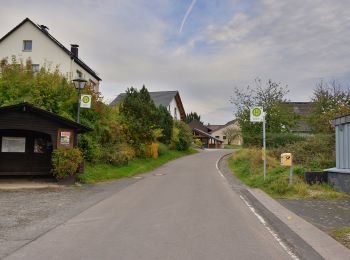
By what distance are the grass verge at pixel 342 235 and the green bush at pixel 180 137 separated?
4121 cm

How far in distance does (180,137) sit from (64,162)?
115 ft

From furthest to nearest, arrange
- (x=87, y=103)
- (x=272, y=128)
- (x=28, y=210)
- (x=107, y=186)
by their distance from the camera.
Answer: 1. (x=272, y=128)
2. (x=87, y=103)
3. (x=107, y=186)
4. (x=28, y=210)

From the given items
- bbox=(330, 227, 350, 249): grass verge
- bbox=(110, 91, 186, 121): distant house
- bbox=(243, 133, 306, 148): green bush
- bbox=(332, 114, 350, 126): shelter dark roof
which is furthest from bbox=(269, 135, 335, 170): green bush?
bbox=(110, 91, 186, 121): distant house

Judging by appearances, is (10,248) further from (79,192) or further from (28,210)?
(79,192)

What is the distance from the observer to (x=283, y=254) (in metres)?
7.07

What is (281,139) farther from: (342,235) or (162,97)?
(162,97)

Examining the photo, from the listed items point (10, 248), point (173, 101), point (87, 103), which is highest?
point (173, 101)

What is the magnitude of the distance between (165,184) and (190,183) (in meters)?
1.19

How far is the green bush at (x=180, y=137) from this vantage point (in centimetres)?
5056

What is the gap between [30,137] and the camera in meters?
20.0

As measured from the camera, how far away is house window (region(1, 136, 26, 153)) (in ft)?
64.1

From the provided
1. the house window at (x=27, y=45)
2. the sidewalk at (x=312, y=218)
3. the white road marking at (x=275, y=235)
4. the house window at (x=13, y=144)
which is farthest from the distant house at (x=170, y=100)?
the white road marking at (x=275, y=235)

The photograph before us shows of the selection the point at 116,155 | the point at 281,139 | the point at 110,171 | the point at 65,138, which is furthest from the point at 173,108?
the point at 65,138

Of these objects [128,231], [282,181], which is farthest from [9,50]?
[128,231]
